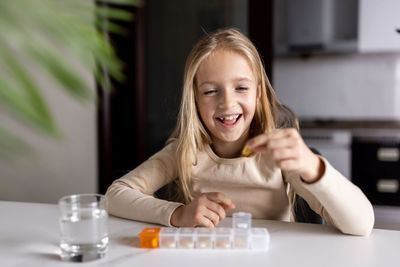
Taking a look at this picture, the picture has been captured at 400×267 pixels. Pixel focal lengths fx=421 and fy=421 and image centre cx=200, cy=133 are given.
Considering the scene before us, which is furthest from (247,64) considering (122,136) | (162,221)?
(122,136)

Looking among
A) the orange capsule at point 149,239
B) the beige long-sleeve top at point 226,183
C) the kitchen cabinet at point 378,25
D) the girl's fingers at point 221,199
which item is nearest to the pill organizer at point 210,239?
the orange capsule at point 149,239

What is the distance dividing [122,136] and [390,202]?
2.12m

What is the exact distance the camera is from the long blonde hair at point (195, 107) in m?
1.21

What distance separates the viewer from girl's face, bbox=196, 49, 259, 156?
1.18 metres

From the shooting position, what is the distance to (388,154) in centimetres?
291

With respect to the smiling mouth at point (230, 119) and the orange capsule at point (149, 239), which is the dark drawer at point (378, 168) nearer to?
the smiling mouth at point (230, 119)

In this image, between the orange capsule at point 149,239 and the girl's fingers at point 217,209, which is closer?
the orange capsule at point 149,239

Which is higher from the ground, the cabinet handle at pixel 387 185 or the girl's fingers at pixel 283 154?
the girl's fingers at pixel 283 154

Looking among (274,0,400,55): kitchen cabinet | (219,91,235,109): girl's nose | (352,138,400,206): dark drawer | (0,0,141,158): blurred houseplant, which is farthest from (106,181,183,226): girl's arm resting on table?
(274,0,400,55): kitchen cabinet

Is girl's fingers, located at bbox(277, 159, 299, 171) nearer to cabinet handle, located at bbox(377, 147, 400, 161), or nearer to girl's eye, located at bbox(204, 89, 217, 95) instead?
girl's eye, located at bbox(204, 89, 217, 95)

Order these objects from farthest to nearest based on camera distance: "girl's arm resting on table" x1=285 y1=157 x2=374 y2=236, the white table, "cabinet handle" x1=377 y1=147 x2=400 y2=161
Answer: "cabinet handle" x1=377 y1=147 x2=400 y2=161 < "girl's arm resting on table" x1=285 y1=157 x2=374 y2=236 < the white table

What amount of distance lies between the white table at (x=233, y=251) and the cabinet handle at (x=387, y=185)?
224cm

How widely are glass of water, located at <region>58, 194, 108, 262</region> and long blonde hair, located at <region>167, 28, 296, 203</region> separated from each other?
488mm

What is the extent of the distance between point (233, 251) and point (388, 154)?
247 centimetres
